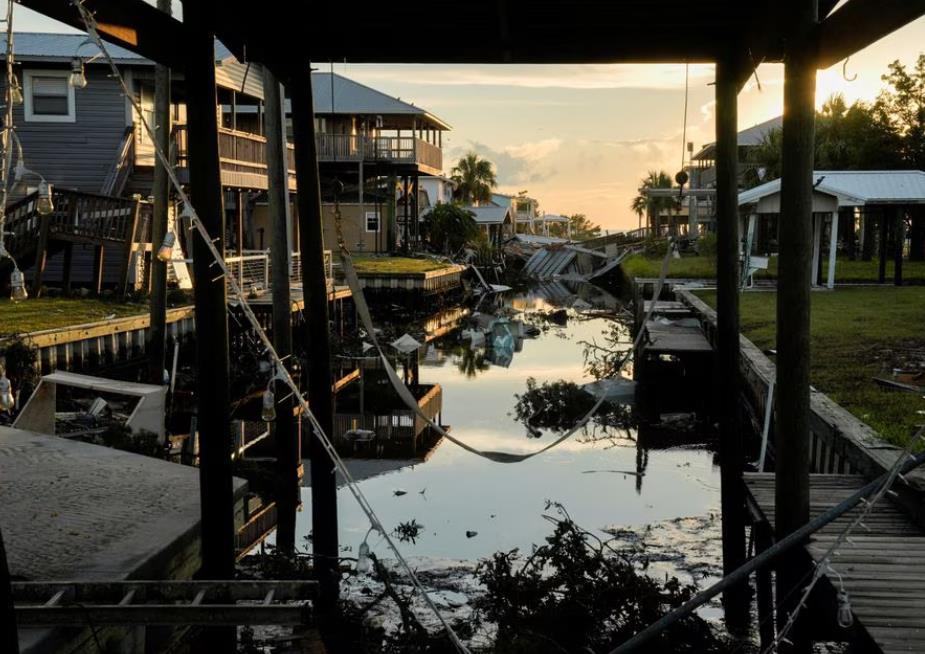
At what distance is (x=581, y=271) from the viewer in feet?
223

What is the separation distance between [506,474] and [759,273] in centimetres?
2904

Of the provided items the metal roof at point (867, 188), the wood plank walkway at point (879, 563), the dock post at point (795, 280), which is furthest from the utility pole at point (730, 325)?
the metal roof at point (867, 188)

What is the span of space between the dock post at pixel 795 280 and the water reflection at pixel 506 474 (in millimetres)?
5159

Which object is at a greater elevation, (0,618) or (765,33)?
(765,33)

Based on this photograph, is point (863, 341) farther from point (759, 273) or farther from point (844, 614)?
point (759, 273)

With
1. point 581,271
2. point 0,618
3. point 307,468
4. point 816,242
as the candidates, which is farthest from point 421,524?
point 581,271

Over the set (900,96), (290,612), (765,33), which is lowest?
(290,612)

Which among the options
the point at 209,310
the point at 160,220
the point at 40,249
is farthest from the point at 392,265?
the point at 209,310

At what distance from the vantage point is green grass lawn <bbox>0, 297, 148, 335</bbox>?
1732cm

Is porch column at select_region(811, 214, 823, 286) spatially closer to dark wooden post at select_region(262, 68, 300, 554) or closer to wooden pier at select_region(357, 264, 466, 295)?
wooden pier at select_region(357, 264, 466, 295)

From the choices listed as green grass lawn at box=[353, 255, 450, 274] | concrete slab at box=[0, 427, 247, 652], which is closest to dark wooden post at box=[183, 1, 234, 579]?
concrete slab at box=[0, 427, 247, 652]

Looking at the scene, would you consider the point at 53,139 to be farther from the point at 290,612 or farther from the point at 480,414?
the point at 290,612

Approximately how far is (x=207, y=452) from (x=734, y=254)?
4.57 meters

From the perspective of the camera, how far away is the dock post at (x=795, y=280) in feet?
18.1
